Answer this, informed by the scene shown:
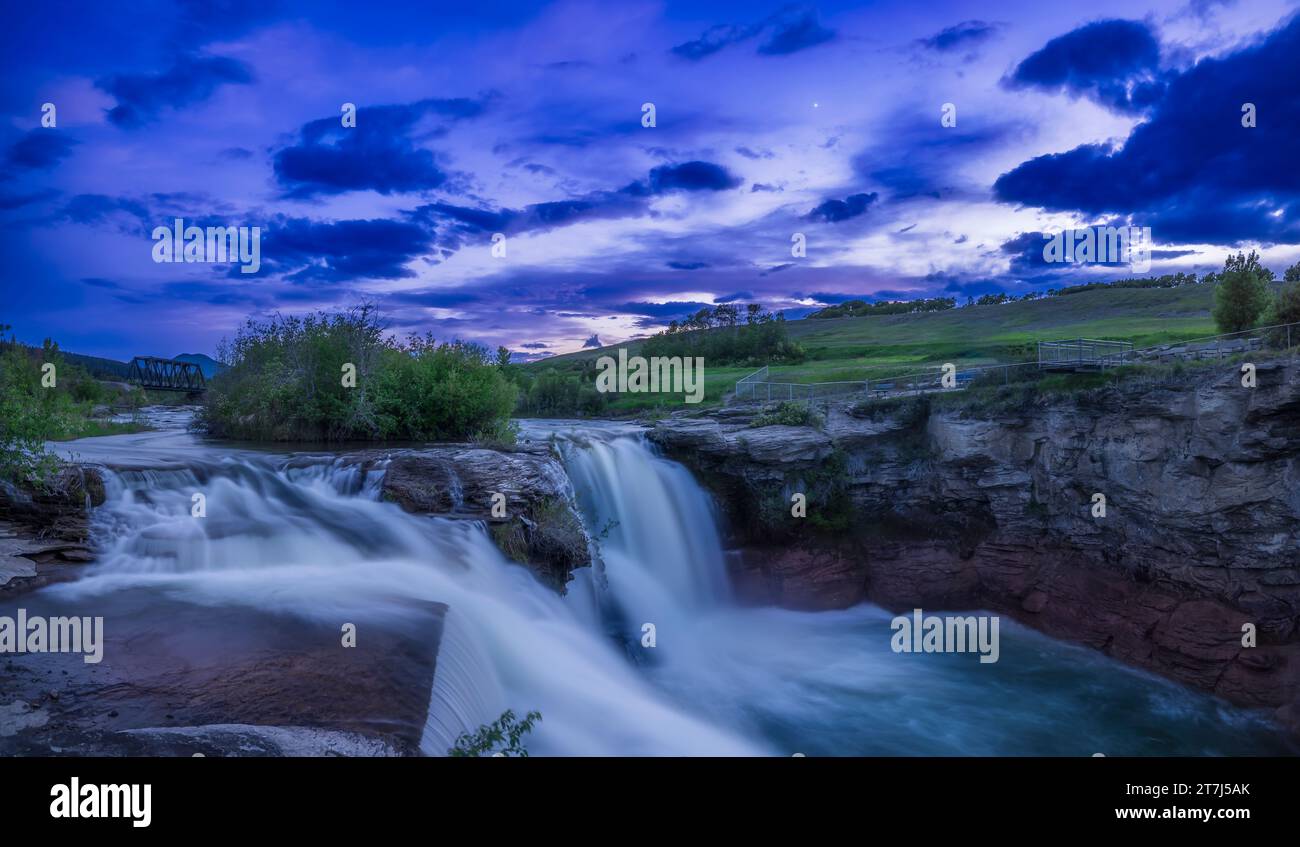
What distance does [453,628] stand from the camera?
11578 mm

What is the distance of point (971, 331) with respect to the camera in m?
81.2

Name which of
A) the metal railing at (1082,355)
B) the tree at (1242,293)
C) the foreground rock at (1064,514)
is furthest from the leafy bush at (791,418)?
the tree at (1242,293)

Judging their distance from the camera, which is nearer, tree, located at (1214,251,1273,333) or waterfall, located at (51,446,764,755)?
waterfall, located at (51,446,764,755)

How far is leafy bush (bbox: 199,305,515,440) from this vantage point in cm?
2689

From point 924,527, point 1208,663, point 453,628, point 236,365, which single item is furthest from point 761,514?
point 236,365

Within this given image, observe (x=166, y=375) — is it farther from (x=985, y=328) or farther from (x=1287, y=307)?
(x=985, y=328)

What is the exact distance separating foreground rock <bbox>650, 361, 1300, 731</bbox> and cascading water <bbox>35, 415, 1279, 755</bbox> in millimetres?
1287

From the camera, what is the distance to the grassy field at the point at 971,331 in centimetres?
5250

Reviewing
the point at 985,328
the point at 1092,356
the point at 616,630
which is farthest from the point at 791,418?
the point at 985,328

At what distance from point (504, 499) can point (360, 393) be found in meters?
12.4

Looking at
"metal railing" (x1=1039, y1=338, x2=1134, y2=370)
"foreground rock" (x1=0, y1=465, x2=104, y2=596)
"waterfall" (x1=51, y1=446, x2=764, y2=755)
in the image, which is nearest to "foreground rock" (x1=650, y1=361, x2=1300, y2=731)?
"metal railing" (x1=1039, y1=338, x2=1134, y2=370)

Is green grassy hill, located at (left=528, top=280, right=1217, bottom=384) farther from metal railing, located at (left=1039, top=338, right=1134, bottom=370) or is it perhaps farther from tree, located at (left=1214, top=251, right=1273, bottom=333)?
metal railing, located at (left=1039, top=338, right=1134, bottom=370)
